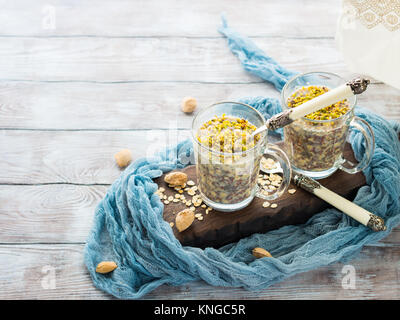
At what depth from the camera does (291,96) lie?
3.70 ft

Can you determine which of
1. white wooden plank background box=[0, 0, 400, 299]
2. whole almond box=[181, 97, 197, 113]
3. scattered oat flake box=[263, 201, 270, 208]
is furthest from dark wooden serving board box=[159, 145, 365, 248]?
whole almond box=[181, 97, 197, 113]

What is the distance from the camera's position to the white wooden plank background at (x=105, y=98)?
109 centimetres

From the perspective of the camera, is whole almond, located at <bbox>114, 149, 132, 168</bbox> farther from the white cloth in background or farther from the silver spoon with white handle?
the white cloth in background

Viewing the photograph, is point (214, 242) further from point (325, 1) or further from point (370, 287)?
point (325, 1)

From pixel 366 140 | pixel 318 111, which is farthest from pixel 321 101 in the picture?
pixel 366 140

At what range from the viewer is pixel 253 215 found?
3.60 ft

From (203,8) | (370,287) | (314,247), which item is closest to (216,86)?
(203,8)

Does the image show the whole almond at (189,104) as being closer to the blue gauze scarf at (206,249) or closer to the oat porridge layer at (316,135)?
the blue gauze scarf at (206,249)

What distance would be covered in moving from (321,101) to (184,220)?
14.3 inches

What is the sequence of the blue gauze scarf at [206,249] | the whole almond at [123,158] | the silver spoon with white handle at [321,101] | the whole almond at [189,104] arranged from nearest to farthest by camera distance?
the silver spoon with white handle at [321,101], the blue gauze scarf at [206,249], the whole almond at [123,158], the whole almond at [189,104]

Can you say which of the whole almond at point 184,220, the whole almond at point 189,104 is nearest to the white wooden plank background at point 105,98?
the whole almond at point 189,104

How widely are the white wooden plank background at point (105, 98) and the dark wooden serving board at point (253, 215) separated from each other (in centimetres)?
11

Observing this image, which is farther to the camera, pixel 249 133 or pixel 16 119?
pixel 16 119

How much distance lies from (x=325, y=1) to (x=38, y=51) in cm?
92
